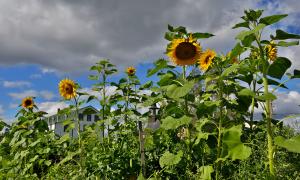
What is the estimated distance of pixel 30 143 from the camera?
254 inches

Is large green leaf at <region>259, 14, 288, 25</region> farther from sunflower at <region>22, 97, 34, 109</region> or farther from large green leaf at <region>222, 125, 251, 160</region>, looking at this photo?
sunflower at <region>22, 97, 34, 109</region>

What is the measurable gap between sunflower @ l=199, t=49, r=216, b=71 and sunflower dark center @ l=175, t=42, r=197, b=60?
0.34 feet

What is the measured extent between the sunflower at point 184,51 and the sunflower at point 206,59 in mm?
59

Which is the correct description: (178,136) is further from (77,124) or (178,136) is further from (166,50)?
(77,124)

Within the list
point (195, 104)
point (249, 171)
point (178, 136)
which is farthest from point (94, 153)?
point (249, 171)

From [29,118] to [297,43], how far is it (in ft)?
15.1

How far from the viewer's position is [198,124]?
12.9 ft

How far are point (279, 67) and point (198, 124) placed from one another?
2.97ft

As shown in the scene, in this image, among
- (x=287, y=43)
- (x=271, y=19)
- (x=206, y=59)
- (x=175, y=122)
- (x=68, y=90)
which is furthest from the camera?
(x=68, y=90)

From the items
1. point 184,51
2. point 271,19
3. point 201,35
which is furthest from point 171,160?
point 271,19

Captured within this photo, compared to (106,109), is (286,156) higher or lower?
lower

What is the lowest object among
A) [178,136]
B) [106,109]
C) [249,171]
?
[249,171]

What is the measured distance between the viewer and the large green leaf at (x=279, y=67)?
10.8ft

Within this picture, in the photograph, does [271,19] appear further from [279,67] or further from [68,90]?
[68,90]
